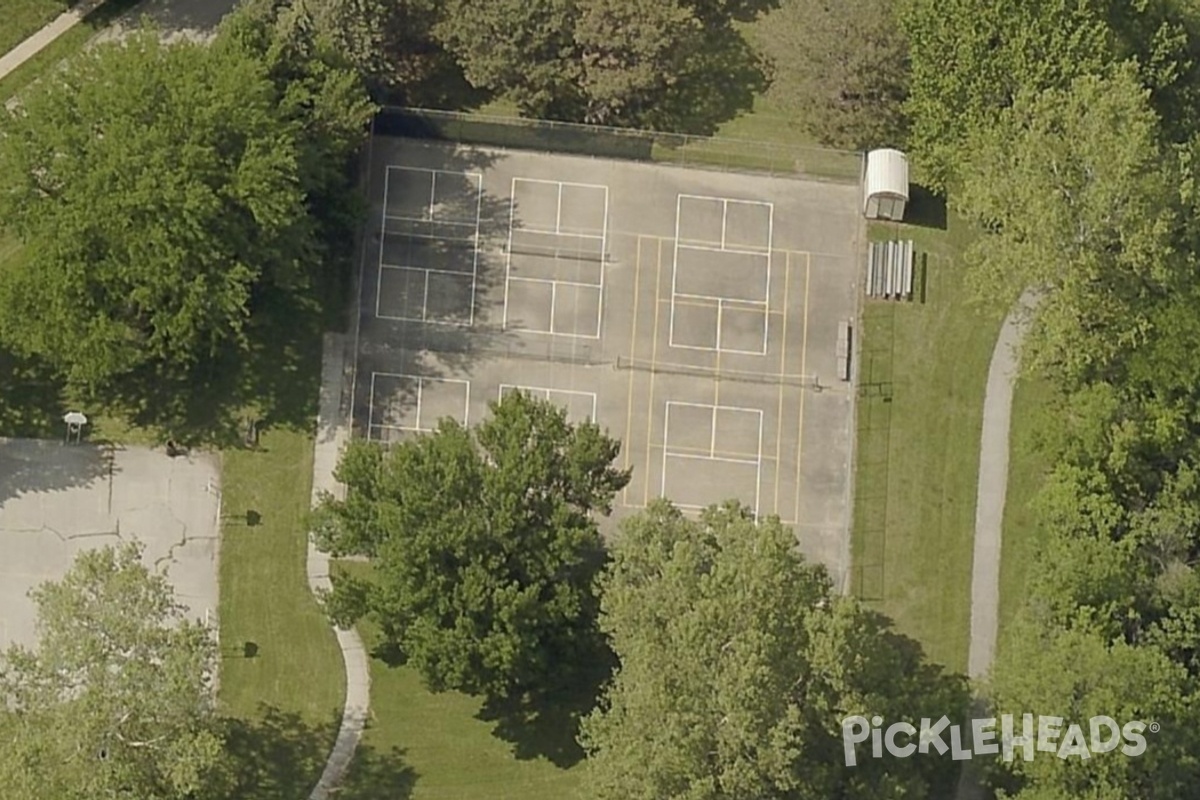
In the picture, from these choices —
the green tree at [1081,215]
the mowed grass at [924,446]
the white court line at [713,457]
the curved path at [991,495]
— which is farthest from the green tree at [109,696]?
the green tree at [1081,215]

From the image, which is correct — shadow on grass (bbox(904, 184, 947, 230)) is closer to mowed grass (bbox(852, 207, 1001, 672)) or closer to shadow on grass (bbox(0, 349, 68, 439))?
mowed grass (bbox(852, 207, 1001, 672))

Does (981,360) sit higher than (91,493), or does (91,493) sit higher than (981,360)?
(981,360)

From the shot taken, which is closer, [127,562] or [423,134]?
[127,562]

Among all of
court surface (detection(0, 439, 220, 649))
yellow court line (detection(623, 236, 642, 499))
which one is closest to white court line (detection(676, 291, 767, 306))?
yellow court line (detection(623, 236, 642, 499))

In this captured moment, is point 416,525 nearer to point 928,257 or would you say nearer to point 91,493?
point 91,493

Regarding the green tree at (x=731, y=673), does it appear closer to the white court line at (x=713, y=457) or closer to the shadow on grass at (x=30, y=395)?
the white court line at (x=713, y=457)

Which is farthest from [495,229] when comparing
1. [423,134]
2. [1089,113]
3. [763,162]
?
[1089,113]
